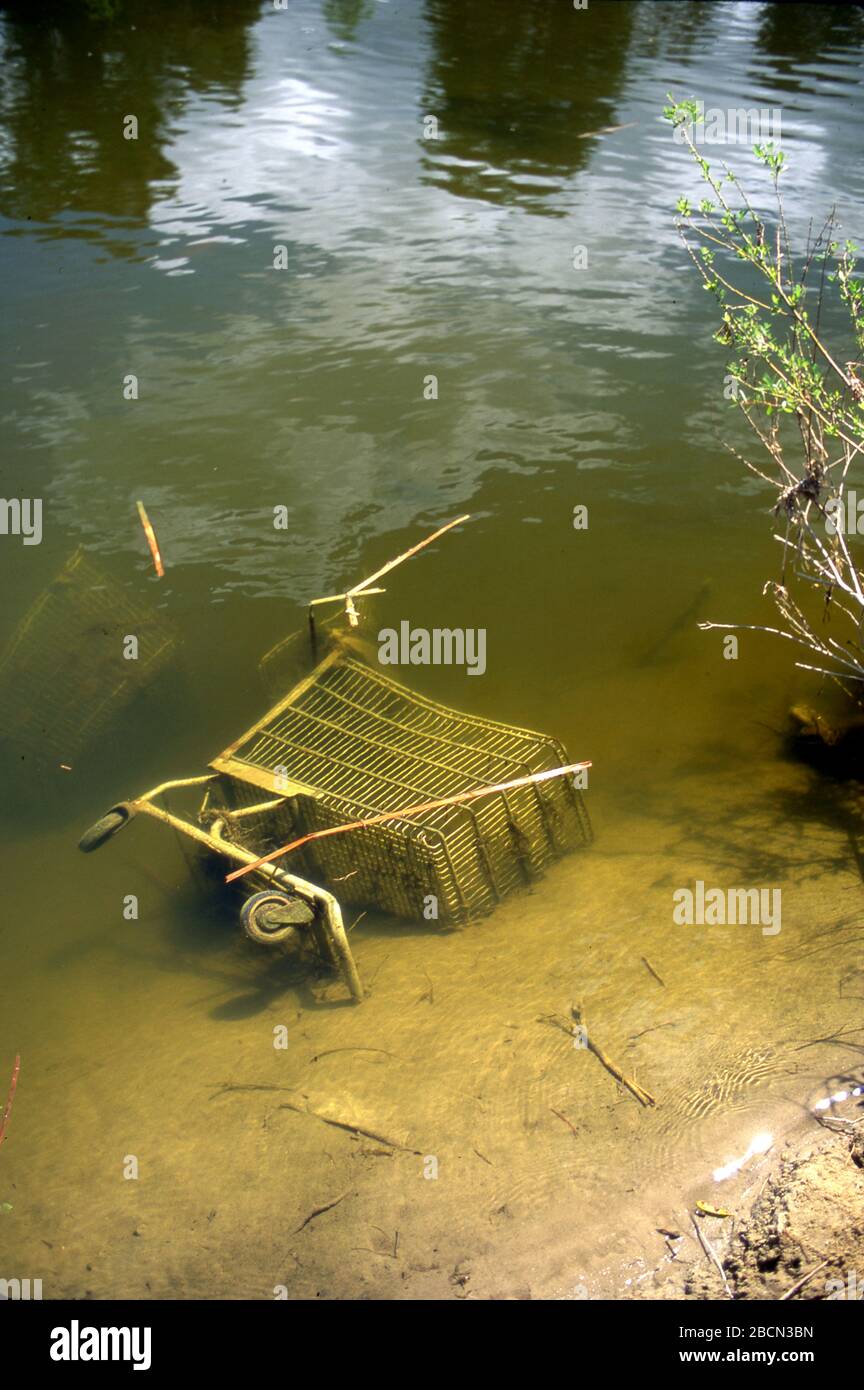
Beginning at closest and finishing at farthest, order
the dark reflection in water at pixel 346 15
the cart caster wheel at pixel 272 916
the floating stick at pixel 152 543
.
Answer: the cart caster wheel at pixel 272 916
the floating stick at pixel 152 543
the dark reflection in water at pixel 346 15

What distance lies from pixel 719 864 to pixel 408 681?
196cm

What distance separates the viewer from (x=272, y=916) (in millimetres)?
4004

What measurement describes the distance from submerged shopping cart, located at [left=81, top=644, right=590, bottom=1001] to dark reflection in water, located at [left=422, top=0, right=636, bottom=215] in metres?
7.13

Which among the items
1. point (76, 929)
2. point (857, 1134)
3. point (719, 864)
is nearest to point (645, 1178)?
point (857, 1134)

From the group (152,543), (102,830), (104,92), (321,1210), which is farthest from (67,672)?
(104,92)

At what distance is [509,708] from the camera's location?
5.74m

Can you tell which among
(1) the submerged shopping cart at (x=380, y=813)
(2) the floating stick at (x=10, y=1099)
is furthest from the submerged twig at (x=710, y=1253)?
(2) the floating stick at (x=10, y=1099)

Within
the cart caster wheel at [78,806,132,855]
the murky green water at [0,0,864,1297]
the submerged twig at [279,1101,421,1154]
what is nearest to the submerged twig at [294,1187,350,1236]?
the murky green water at [0,0,864,1297]

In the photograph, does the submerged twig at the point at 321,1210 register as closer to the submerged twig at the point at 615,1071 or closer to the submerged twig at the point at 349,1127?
the submerged twig at the point at 349,1127

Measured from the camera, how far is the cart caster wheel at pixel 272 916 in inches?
158

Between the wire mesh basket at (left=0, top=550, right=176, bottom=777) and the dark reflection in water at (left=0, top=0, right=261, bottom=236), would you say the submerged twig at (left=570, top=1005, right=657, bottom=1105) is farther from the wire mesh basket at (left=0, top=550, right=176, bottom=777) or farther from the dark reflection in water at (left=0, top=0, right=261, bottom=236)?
the dark reflection in water at (left=0, top=0, right=261, bottom=236)

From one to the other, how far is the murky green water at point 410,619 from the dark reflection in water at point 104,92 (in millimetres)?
85
